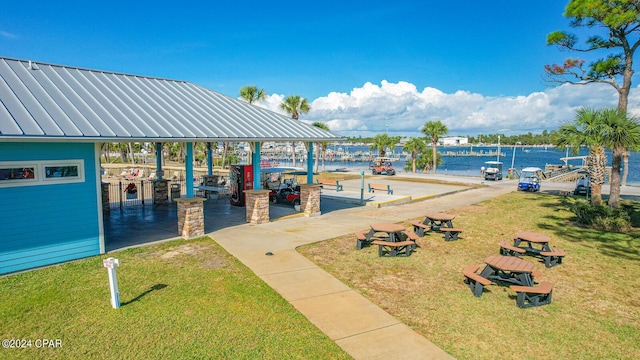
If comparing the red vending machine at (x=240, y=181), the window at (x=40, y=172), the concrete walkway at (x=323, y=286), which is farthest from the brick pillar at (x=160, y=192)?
the window at (x=40, y=172)

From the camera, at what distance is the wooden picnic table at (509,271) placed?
8344 millimetres

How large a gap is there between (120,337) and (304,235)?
7.85m

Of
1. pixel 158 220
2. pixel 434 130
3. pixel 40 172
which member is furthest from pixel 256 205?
pixel 434 130

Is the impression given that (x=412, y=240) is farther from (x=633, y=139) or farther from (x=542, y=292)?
(x=633, y=139)

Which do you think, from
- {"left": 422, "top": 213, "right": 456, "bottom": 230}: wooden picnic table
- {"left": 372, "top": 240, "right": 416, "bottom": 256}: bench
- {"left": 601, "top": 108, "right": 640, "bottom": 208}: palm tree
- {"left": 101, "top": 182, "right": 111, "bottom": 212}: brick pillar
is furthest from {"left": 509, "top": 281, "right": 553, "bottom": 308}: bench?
{"left": 101, "top": 182, "right": 111, "bottom": 212}: brick pillar

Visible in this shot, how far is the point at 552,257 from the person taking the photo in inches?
424

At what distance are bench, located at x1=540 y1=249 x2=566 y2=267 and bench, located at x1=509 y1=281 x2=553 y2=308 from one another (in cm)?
281

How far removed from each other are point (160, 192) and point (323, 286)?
538 inches

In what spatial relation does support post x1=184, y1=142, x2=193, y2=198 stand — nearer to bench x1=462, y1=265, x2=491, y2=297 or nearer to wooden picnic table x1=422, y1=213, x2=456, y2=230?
wooden picnic table x1=422, y1=213, x2=456, y2=230

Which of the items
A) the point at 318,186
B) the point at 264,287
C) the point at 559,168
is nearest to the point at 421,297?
the point at 264,287

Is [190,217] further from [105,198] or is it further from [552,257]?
[552,257]

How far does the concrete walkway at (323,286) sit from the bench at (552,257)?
595 centimetres

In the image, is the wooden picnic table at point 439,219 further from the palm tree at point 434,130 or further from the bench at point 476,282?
the palm tree at point 434,130

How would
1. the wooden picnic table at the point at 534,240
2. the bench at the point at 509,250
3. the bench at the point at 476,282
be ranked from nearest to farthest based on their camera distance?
1. the bench at the point at 476,282
2. the bench at the point at 509,250
3. the wooden picnic table at the point at 534,240
